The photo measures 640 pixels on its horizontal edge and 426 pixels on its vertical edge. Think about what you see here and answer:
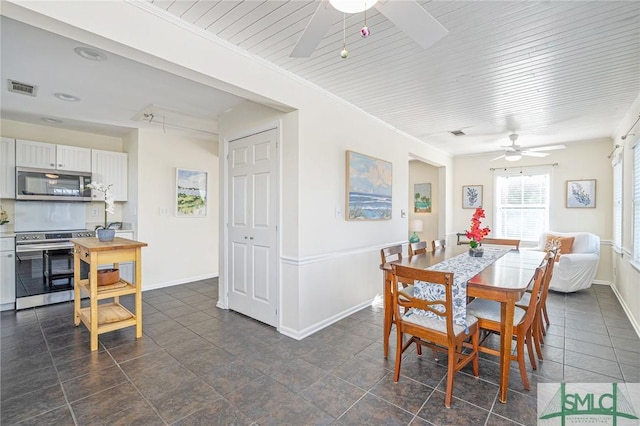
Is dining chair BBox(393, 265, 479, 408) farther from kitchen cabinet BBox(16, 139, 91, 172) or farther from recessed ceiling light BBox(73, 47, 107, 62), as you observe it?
kitchen cabinet BBox(16, 139, 91, 172)

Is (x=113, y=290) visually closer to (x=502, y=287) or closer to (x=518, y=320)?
(x=502, y=287)

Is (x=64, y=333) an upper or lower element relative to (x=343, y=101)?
lower

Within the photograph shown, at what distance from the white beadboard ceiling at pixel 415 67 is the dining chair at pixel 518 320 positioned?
5.72ft

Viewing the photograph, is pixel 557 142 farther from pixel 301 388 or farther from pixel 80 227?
pixel 80 227

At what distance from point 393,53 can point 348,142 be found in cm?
130

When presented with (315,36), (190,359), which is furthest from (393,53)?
(190,359)

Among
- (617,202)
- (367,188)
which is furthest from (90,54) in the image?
(617,202)

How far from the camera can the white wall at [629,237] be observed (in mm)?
3232

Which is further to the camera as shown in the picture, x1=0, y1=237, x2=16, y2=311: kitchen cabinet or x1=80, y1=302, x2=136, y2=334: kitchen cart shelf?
x1=0, y1=237, x2=16, y2=311: kitchen cabinet

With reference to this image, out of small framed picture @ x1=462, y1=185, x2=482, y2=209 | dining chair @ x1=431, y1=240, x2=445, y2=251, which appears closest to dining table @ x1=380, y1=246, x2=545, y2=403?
dining chair @ x1=431, y1=240, x2=445, y2=251

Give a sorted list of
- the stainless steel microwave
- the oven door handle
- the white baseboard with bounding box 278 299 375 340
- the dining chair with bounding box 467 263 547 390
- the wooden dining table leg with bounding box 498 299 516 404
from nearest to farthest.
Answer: the wooden dining table leg with bounding box 498 299 516 404, the dining chair with bounding box 467 263 547 390, the white baseboard with bounding box 278 299 375 340, the oven door handle, the stainless steel microwave

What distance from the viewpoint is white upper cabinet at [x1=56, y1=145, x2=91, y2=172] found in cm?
433

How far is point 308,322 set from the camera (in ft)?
10.1

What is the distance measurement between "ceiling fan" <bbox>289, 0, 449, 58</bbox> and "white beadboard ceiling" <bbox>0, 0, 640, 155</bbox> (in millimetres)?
443
